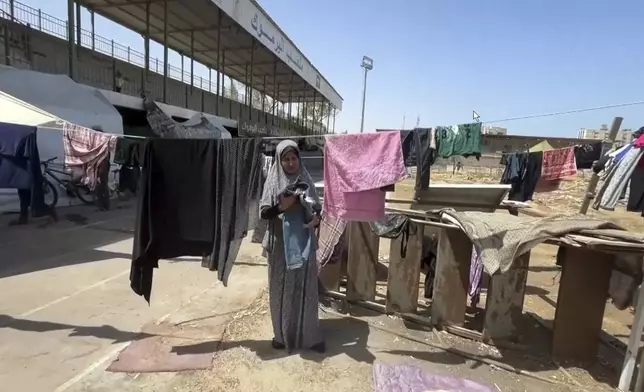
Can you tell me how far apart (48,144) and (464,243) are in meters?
9.66

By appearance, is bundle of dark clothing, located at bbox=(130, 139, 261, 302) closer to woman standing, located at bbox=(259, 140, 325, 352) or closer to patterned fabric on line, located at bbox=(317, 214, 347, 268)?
woman standing, located at bbox=(259, 140, 325, 352)

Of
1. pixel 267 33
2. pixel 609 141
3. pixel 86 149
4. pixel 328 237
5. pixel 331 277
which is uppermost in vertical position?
pixel 267 33

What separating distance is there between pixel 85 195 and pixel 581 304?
11.0 meters

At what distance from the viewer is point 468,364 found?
310cm

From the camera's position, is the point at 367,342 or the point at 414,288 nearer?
the point at 367,342

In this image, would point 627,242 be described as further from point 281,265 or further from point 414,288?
point 281,265

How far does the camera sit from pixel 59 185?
29.9ft

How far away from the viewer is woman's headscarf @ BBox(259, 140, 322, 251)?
9.50 feet

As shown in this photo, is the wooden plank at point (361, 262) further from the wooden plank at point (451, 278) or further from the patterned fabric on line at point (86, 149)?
the patterned fabric on line at point (86, 149)

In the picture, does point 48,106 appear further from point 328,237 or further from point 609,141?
point 609,141

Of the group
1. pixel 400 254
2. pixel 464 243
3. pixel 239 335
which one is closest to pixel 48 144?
pixel 239 335

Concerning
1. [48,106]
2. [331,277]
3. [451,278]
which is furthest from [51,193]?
[451,278]

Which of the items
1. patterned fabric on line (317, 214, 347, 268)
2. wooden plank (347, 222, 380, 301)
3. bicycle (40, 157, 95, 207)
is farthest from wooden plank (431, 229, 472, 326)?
bicycle (40, 157, 95, 207)

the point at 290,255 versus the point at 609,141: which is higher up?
the point at 609,141
